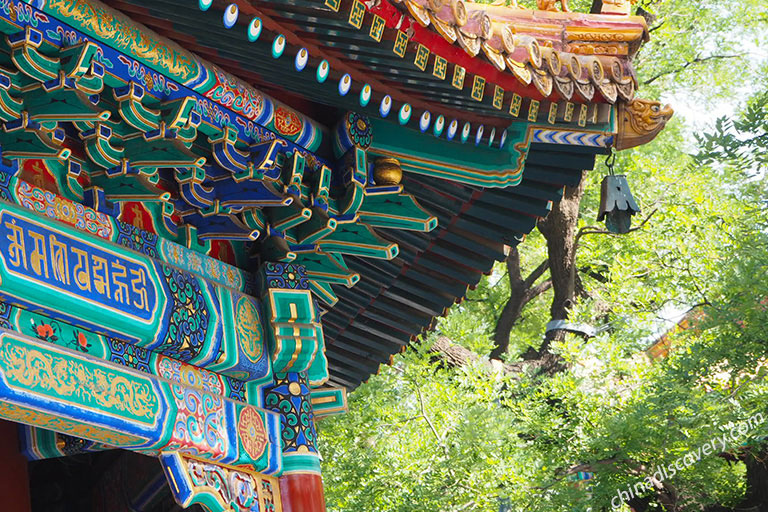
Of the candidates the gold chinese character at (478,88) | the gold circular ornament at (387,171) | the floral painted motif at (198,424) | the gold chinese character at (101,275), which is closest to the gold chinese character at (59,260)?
the gold chinese character at (101,275)

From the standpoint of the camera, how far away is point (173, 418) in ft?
9.78

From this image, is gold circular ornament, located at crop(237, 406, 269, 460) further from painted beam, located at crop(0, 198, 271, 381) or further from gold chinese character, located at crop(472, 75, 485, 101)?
gold chinese character, located at crop(472, 75, 485, 101)

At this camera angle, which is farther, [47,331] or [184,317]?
[184,317]

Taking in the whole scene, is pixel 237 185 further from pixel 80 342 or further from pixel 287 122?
pixel 80 342

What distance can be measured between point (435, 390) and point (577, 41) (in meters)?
5.15

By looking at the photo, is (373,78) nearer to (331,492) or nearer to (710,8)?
(331,492)

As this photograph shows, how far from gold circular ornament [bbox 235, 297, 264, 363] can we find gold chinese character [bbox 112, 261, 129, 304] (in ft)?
1.71

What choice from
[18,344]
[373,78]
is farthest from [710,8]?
[18,344]

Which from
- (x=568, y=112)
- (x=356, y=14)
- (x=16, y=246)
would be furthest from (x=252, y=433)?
(x=568, y=112)

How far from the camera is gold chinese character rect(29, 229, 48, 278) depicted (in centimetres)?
266

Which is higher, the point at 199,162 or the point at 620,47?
the point at 620,47

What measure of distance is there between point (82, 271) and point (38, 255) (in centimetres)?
15

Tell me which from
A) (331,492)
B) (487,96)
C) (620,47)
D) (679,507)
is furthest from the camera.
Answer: (331,492)

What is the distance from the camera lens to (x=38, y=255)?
8.82 feet
